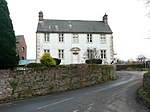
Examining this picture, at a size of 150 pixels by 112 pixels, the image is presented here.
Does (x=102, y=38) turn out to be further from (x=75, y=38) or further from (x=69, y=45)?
(x=69, y=45)

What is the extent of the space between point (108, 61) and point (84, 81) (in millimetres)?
22722

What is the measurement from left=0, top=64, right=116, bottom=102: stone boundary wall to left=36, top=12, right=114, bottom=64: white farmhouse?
17.2 m

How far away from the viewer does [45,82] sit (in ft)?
80.5

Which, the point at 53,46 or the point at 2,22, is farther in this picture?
the point at 53,46

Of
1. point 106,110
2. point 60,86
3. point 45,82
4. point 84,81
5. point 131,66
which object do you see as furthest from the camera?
point 131,66

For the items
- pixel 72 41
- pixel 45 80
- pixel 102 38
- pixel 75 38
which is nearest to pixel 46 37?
pixel 72 41

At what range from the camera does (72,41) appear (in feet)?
172

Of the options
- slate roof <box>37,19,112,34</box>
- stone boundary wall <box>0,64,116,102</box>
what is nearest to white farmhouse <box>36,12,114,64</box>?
slate roof <box>37,19,112,34</box>

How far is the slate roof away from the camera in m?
52.3

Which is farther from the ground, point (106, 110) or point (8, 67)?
point (8, 67)

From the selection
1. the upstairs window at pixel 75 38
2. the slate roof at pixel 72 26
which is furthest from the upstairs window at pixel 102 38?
the upstairs window at pixel 75 38

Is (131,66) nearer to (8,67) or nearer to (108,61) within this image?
(108,61)

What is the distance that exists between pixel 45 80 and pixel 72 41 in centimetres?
2844

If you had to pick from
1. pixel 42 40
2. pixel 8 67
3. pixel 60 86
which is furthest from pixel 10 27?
pixel 42 40
